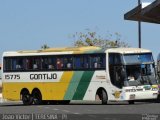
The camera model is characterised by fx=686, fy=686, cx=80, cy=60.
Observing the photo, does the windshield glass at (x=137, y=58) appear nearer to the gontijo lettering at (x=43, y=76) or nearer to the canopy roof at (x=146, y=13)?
the gontijo lettering at (x=43, y=76)

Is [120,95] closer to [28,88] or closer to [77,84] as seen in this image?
[77,84]

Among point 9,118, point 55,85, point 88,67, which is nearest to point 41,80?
point 55,85

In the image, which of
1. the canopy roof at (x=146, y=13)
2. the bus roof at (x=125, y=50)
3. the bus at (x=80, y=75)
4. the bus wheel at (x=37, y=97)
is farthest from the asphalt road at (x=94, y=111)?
the canopy roof at (x=146, y=13)

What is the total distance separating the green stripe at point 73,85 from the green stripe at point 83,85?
0.19 m

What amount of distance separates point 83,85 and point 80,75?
583 mm

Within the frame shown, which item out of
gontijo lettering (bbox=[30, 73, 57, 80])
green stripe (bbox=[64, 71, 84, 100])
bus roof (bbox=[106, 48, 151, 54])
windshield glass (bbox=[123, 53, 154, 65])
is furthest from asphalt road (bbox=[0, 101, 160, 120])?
gontijo lettering (bbox=[30, 73, 57, 80])

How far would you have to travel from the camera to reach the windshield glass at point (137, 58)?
3602 cm

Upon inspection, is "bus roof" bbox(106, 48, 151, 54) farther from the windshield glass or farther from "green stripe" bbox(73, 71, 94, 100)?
"green stripe" bbox(73, 71, 94, 100)

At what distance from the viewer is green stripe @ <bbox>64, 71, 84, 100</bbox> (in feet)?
122

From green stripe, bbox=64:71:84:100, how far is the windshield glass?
264 cm

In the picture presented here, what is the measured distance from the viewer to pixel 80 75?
3709 centimetres

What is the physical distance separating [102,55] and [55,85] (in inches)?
141

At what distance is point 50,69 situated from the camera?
1506 inches

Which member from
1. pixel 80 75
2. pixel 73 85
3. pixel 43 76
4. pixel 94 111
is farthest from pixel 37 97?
pixel 94 111
